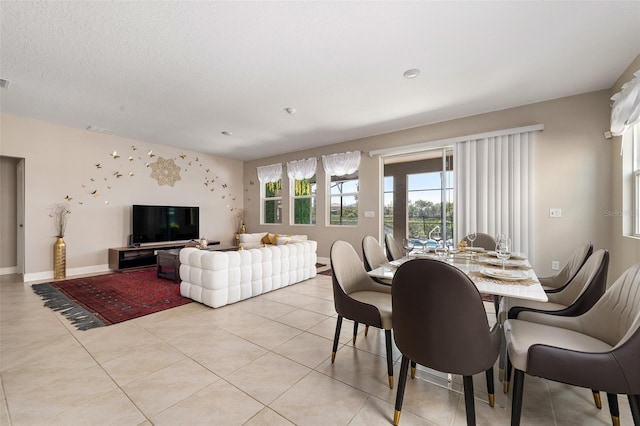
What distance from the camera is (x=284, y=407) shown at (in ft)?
5.19

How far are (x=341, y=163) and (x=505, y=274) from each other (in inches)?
171

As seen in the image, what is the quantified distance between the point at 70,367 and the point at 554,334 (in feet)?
10.7

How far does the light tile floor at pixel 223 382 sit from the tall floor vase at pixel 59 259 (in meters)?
2.20

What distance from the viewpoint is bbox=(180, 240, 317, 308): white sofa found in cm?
319

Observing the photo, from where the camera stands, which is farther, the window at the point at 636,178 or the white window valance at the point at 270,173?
the white window valance at the point at 270,173

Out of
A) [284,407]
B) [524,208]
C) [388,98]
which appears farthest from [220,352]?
[524,208]

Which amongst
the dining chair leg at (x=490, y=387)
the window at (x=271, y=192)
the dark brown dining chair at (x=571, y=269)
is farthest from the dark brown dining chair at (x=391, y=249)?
the window at (x=271, y=192)

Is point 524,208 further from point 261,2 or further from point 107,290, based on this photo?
point 107,290

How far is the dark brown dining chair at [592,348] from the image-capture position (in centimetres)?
112

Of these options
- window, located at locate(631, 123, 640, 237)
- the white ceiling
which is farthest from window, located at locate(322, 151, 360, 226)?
window, located at locate(631, 123, 640, 237)

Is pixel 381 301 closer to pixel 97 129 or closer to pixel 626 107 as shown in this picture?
pixel 626 107

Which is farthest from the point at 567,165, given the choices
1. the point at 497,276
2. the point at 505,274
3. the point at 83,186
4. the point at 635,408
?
the point at 83,186

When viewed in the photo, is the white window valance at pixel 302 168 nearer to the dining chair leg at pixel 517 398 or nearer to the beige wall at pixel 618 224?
the beige wall at pixel 618 224

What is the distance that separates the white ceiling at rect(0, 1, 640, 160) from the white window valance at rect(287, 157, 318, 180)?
6.67ft
